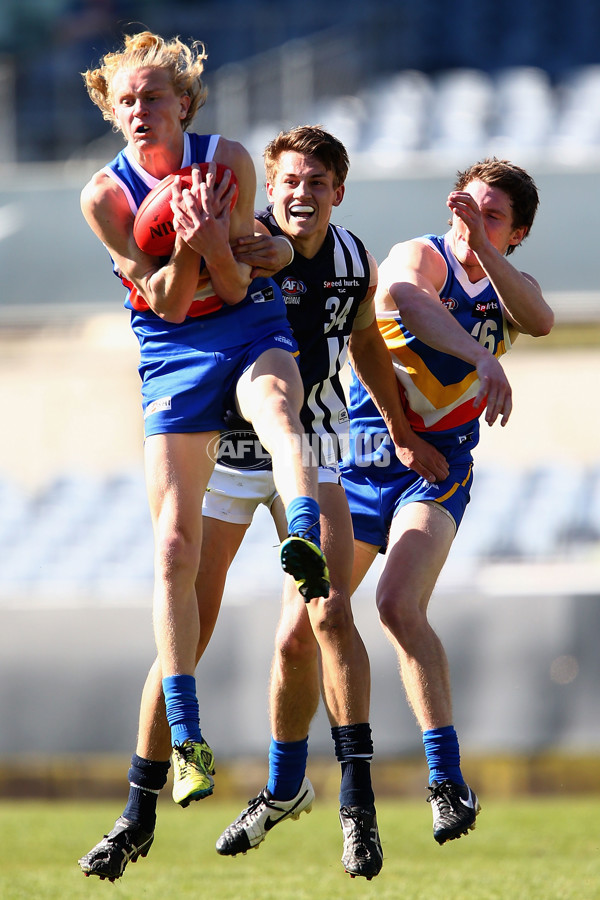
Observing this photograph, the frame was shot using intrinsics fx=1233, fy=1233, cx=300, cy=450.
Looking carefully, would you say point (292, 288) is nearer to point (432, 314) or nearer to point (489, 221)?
point (432, 314)

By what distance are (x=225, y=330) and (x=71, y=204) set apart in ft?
26.3

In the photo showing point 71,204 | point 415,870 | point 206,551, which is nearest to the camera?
point 206,551

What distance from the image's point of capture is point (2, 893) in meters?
5.41

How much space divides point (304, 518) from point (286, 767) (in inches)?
49.2

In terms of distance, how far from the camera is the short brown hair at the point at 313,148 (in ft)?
14.1

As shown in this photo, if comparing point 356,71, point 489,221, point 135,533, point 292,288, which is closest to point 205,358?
point 292,288

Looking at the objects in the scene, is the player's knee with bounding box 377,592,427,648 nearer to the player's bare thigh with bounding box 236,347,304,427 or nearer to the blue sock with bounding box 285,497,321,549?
the blue sock with bounding box 285,497,321,549

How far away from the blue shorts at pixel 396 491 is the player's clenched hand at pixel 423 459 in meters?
0.04

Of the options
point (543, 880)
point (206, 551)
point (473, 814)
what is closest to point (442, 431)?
point (206, 551)

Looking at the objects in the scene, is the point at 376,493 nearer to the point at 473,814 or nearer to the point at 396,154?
the point at 473,814

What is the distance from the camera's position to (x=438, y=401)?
15.4ft

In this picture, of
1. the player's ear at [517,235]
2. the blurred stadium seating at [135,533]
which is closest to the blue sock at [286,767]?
the player's ear at [517,235]

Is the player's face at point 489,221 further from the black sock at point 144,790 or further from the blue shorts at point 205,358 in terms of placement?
the black sock at point 144,790

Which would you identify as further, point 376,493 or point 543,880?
point 543,880
